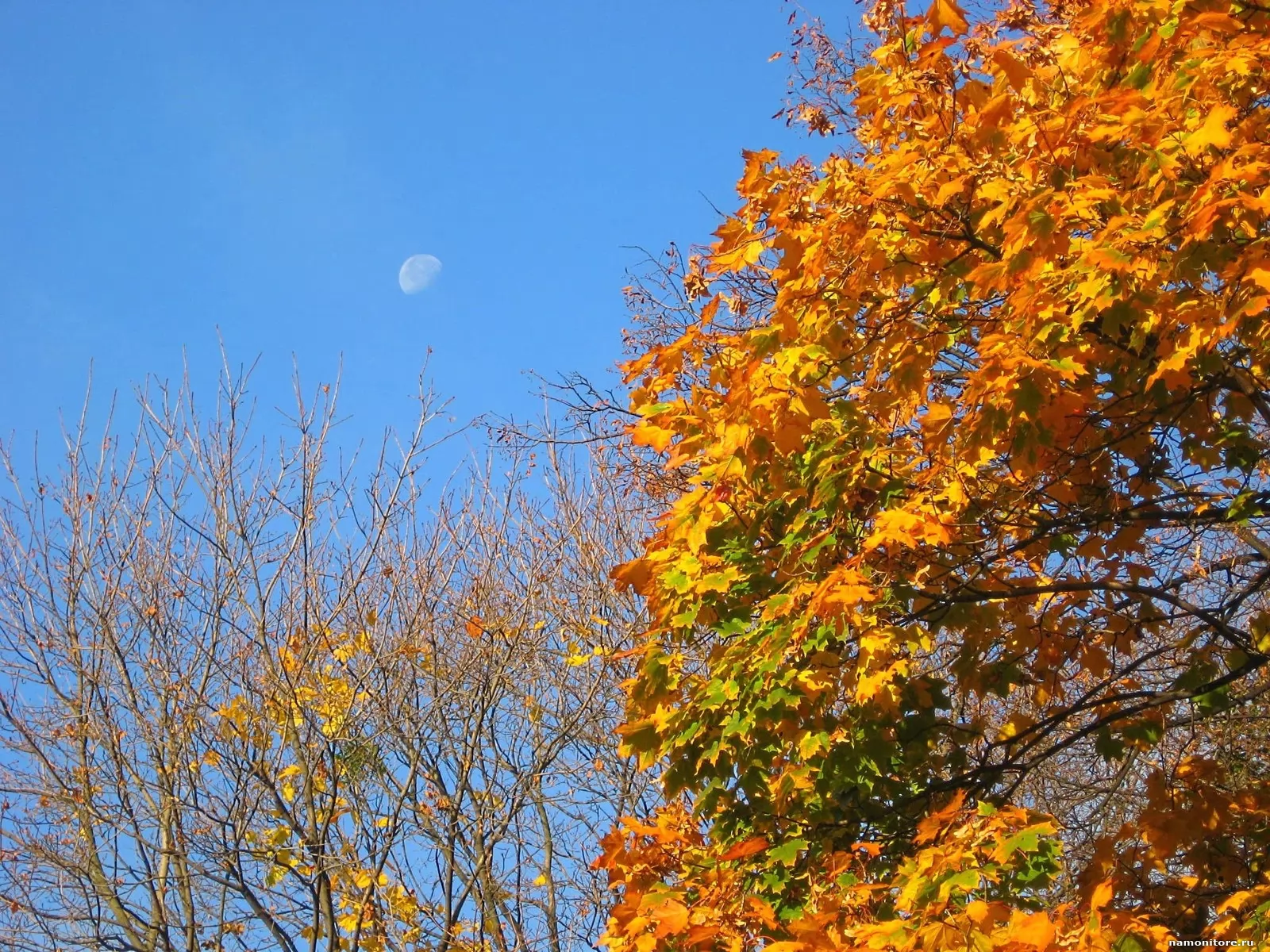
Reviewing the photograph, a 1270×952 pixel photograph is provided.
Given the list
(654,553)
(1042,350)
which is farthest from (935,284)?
(654,553)

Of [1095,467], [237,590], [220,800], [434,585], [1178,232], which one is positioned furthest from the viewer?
[434,585]

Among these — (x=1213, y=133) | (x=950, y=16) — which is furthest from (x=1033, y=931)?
(x=950, y=16)

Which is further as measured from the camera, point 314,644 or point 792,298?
point 314,644

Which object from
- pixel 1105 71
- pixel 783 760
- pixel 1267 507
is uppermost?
pixel 1105 71

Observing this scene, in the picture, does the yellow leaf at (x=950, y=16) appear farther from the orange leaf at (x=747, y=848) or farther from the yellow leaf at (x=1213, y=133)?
the orange leaf at (x=747, y=848)

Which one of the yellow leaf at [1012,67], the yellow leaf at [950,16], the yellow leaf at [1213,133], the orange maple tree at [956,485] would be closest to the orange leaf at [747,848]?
the orange maple tree at [956,485]

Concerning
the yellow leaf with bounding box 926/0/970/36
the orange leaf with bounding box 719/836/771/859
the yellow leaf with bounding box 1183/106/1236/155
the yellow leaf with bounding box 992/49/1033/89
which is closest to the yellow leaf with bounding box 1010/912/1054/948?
the orange leaf with bounding box 719/836/771/859

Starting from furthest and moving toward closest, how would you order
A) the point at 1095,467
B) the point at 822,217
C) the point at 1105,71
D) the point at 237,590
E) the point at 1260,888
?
the point at 237,590 < the point at 1095,467 < the point at 822,217 < the point at 1105,71 < the point at 1260,888

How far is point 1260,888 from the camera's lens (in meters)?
3.44

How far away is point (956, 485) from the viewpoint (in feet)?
12.5

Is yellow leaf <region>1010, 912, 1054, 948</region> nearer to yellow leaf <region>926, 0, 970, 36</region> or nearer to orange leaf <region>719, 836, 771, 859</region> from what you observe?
orange leaf <region>719, 836, 771, 859</region>

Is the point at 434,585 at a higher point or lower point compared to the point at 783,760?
higher

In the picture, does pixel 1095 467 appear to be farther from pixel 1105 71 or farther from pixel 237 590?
pixel 237 590

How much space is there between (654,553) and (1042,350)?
1562 mm
